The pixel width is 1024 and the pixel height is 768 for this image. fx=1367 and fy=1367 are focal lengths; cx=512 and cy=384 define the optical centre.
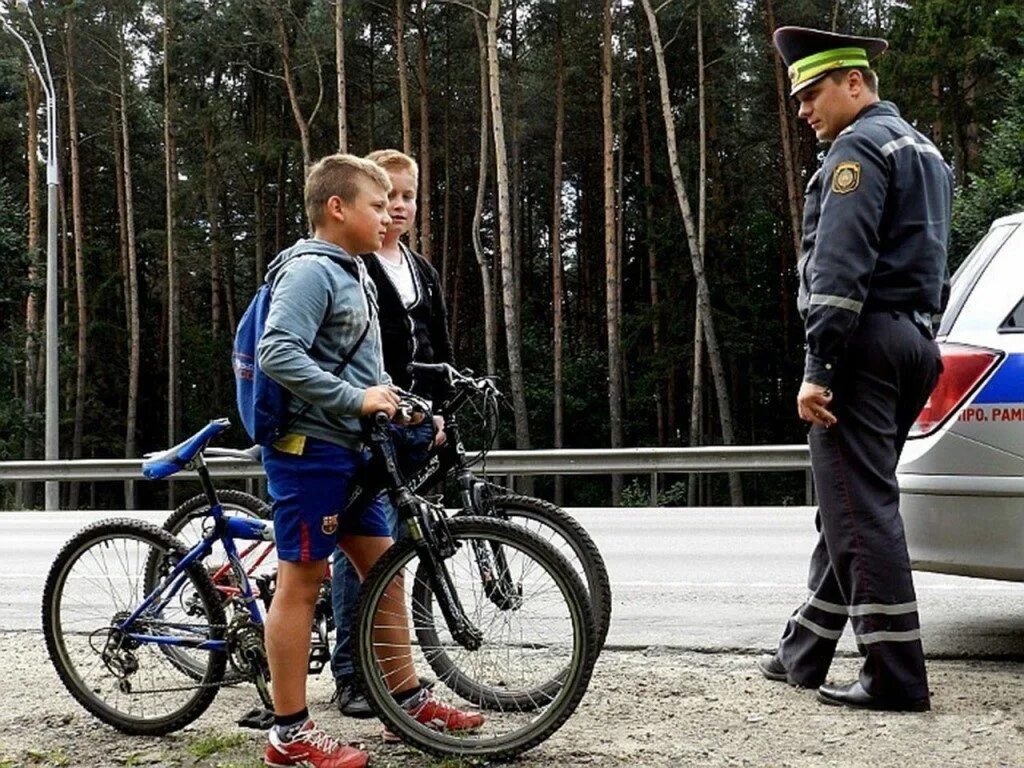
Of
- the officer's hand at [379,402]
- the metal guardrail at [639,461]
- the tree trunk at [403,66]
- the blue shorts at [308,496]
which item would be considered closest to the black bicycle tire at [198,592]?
the blue shorts at [308,496]

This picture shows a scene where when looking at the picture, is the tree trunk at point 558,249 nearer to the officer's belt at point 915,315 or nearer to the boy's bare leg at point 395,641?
the officer's belt at point 915,315

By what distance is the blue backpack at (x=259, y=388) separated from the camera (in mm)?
3977

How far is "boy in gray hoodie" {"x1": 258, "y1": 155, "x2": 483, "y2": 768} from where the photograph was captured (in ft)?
12.8

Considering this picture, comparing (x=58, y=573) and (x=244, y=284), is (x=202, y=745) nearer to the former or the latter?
(x=58, y=573)

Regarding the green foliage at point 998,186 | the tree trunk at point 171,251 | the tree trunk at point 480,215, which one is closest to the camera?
the green foliage at point 998,186

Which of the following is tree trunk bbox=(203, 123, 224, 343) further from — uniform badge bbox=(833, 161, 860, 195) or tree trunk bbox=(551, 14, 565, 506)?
uniform badge bbox=(833, 161, 860, 195)

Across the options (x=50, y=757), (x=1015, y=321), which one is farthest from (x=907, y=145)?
(x=50, y=757)

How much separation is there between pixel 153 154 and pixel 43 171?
12.5 feet

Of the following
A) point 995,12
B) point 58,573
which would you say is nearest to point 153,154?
point 995,12

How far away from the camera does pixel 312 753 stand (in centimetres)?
398

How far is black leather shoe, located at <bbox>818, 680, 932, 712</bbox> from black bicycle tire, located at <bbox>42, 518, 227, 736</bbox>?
78.9 inches

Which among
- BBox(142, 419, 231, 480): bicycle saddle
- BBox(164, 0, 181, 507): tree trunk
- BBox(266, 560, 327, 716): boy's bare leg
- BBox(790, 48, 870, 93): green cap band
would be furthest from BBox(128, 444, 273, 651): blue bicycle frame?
BBox(164, 0, 181, 507): tree trunk

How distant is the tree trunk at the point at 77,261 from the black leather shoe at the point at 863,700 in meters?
37.4

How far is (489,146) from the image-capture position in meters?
40.8
